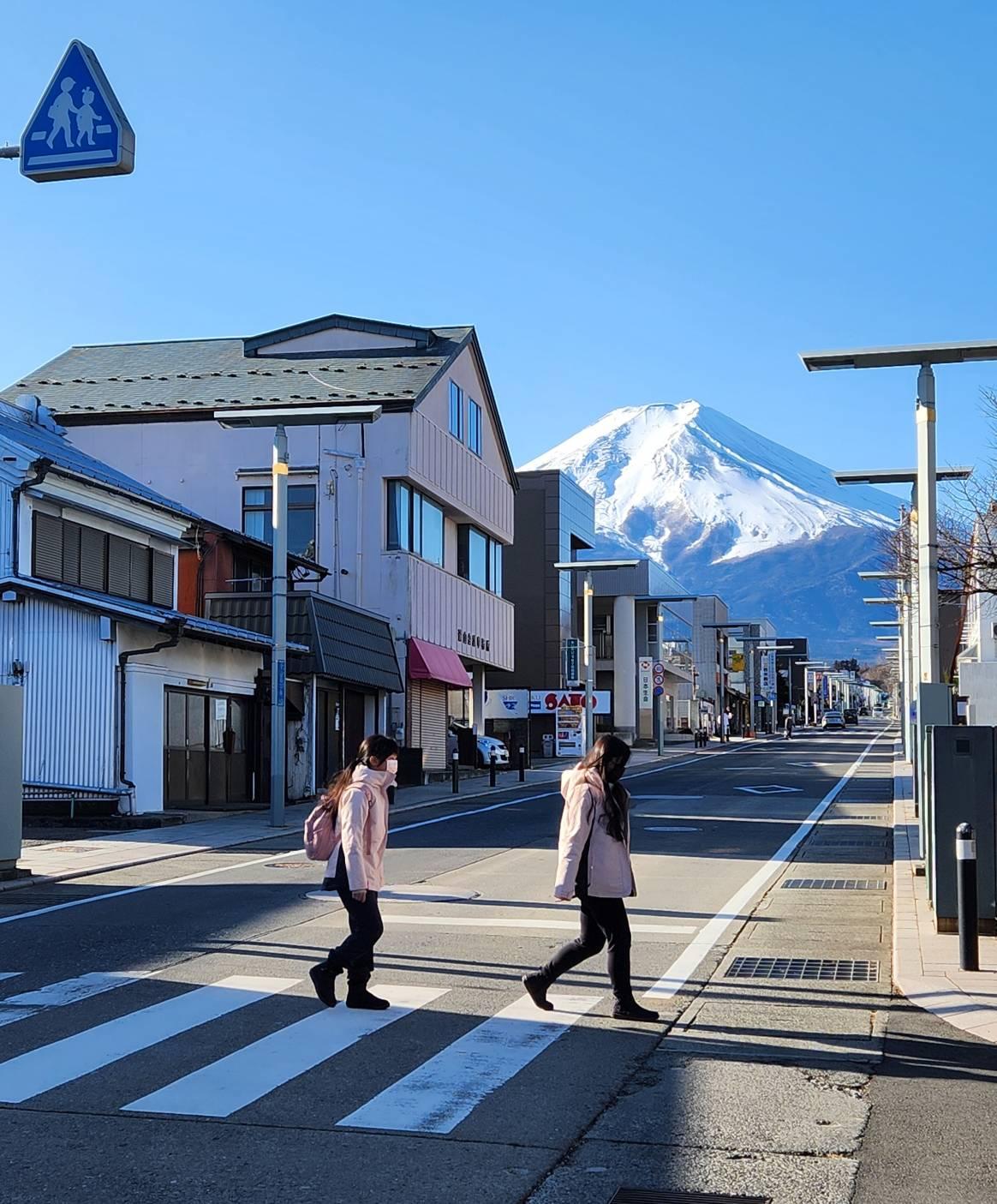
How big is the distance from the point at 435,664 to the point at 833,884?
91.9 ft

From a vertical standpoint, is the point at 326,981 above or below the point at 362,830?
below

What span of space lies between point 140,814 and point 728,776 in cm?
2119

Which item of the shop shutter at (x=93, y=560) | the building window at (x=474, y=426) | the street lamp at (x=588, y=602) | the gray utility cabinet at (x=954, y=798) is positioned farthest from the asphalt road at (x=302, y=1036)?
the street lamp at (x=588, y=602)

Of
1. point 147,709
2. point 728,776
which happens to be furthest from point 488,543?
point 147,709

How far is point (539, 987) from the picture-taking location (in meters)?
9.30

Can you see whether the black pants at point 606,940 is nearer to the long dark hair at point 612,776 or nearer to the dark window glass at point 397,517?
the long dark hair at point 612,776

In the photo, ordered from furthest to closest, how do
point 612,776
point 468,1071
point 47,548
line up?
point 47,548
point 612,776
point 468,1071

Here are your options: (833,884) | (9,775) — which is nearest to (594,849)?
(833,884)

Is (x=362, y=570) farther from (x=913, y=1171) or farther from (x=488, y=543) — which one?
(x=913, y=1171)

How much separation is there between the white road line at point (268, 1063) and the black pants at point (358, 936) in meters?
0.26

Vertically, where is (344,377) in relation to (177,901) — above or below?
above

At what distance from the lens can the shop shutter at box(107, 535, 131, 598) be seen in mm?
28812

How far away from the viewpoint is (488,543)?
53406 millimetres

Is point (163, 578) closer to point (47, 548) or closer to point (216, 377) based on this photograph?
point (47, 548)
